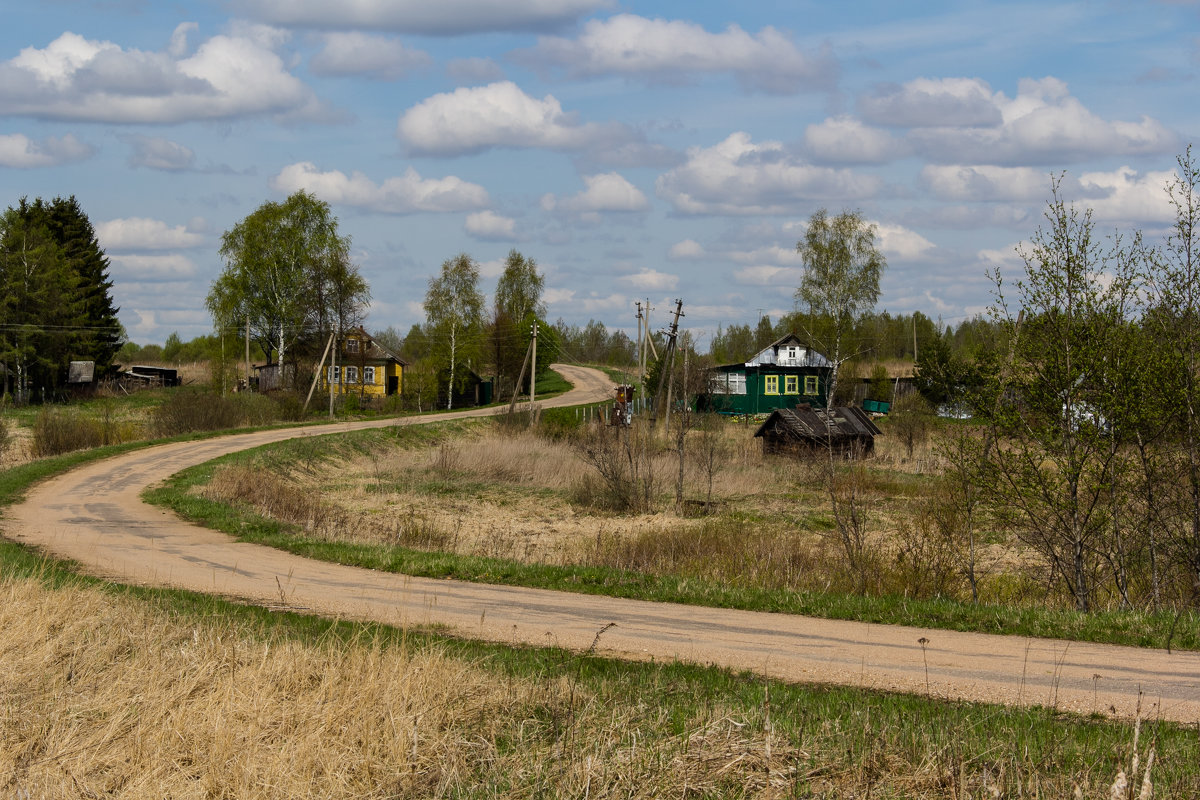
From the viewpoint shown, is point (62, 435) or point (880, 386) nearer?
point (62, 435)

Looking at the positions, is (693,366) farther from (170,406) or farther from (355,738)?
(355,738)

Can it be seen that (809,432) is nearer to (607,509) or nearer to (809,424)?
(809,424)

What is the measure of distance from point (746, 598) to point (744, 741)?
6370 millimetres

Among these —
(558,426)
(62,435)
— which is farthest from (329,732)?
(558,426)

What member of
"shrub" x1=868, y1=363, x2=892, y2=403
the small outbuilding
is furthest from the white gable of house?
the small outbuilding

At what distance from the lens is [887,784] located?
6.20 m

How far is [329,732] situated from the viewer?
7102 millimetres

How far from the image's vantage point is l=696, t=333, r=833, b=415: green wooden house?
6900 cm

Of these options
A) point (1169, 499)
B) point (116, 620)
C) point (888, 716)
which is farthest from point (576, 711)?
point (1169, 499)

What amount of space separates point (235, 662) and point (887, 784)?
526 centimetres

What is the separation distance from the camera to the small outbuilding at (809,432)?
1577 inches

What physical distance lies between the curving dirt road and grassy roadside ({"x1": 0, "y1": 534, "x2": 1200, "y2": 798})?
651mm

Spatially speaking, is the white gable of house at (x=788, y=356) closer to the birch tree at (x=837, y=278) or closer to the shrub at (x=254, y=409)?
the birch tree at (x=837, y=278)

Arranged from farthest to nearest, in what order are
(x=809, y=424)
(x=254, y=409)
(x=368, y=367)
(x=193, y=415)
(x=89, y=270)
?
1. (x=368, y=367)
2. (x=89, y=270)
3. (x=254, y=409)
4. (x=193, y=415)
5. (x=809, y=424)
